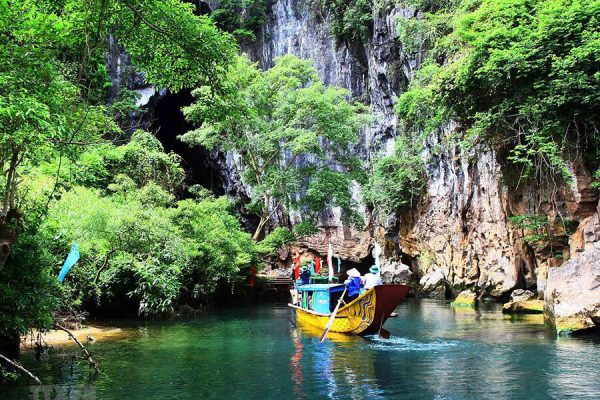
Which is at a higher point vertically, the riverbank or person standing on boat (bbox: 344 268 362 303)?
→ person standing on boat (bbox: 344 268 362 303)

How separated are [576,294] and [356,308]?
14.1 ft

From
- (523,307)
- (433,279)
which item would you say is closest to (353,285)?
(523,307)

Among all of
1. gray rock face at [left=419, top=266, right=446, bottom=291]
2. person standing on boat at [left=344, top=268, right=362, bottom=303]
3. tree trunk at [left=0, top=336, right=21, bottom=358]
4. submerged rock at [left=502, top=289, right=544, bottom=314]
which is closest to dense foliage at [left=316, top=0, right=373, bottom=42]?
gray rock face at [left=419, top=266, right=446, bottom=291]

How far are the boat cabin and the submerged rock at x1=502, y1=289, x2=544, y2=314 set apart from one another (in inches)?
217

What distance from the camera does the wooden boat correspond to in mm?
9836

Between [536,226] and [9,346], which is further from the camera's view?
[536,226]

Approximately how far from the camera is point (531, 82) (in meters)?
13.1

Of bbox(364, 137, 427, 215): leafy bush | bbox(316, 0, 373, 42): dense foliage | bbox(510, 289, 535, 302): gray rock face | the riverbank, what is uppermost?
bbox(316, 0, 373, 42): dense foliage

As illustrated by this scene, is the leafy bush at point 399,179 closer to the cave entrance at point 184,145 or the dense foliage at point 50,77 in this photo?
the cave entrance at point 184,145

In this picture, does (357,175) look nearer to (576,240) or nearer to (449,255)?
(449,255)

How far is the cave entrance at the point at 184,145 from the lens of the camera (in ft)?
96.2

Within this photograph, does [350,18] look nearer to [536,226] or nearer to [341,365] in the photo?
[536,226]

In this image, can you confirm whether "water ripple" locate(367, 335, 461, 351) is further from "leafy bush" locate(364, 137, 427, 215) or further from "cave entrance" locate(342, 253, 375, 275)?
"cave entrance" locate(342, 253, 375, 275)

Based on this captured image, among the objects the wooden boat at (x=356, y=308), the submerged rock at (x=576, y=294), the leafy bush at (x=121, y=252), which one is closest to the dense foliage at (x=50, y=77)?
the leafy bush at (x=121, y=252)
